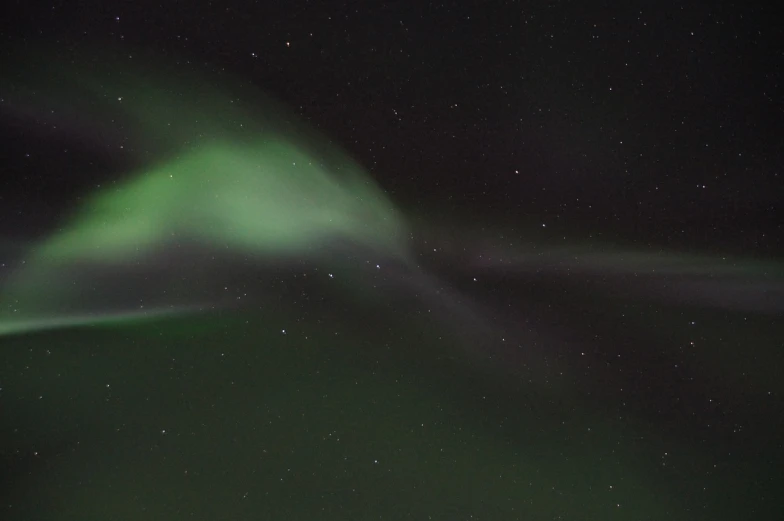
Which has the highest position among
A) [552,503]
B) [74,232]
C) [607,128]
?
[607,128]

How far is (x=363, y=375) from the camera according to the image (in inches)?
12.7

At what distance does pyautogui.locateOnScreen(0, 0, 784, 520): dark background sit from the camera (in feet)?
0.97

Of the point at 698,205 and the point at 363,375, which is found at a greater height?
the point at 698,205

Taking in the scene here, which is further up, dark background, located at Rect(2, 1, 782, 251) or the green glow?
dark background, located at Rect(2, 1, 782, 251)

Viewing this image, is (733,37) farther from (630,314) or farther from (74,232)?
(74,232)

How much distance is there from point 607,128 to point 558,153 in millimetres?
33

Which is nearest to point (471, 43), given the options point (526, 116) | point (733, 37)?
point (526, 116)

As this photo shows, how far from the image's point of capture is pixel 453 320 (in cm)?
32

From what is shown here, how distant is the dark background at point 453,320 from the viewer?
0.97 feet

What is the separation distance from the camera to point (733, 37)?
32 cm

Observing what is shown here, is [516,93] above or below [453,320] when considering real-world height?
above

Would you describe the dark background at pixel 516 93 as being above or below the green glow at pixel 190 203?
above

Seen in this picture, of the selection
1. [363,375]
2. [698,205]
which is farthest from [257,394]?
[698,205]

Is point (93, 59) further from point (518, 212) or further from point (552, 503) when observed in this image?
point (552, 503)
